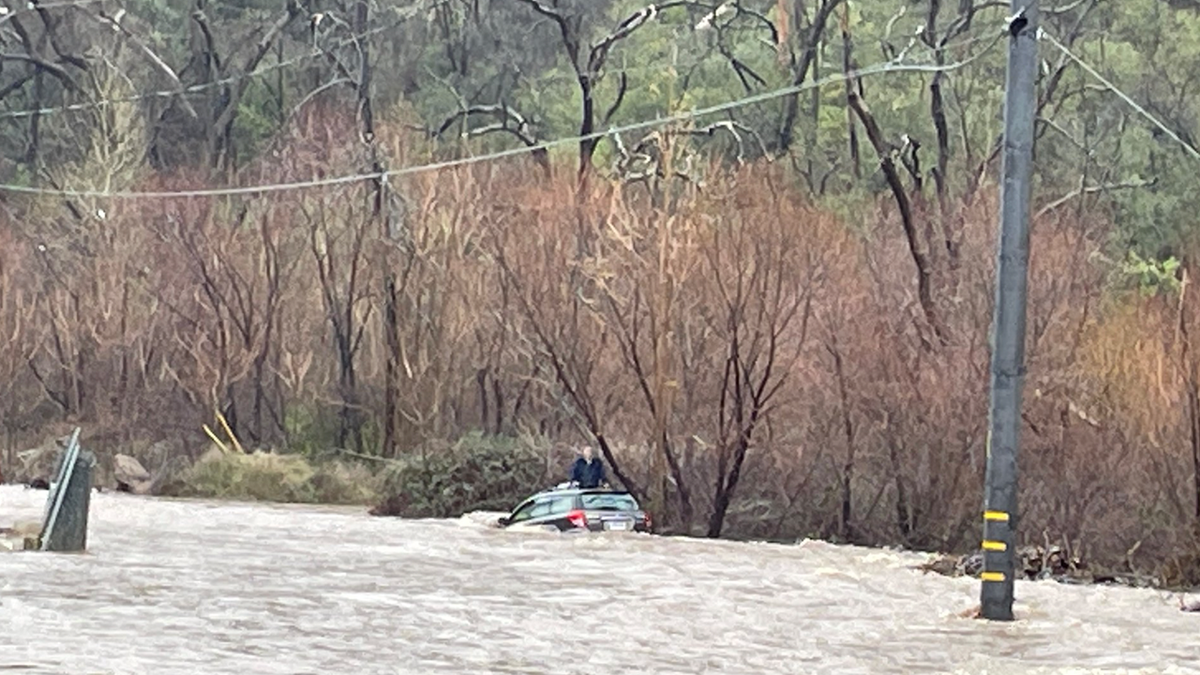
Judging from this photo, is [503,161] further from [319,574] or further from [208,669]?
[208,669]

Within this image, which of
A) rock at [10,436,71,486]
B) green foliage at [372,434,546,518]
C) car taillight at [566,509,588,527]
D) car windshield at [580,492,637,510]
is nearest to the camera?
car taillight at [566,509,588,527]

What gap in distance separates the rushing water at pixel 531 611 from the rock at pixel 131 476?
49.6 feet

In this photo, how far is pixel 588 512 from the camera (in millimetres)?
37344

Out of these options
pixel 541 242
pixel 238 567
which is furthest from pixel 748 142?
pixel 238 567

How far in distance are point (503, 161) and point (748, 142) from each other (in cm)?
708

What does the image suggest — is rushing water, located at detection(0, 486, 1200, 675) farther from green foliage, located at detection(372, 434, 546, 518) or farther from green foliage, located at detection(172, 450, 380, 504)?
green foliage, located at detection(172, 450, 380, 504)

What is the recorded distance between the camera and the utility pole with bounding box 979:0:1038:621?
2516 centimetres

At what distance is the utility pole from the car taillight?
41.0ft

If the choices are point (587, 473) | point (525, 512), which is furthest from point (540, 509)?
point (587, 473)

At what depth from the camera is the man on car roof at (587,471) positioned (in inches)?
1597

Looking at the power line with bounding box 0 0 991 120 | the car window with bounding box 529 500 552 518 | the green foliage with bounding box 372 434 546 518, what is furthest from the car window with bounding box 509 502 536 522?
the power line with bounding box 0 0 991 120

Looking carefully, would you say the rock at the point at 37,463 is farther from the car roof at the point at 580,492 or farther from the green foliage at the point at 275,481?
the car roof at the point at 580,492

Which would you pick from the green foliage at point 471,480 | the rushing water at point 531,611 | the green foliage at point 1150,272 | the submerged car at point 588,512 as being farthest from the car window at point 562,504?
the green foliage at point 1150,272

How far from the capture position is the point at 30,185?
70.1 metres
